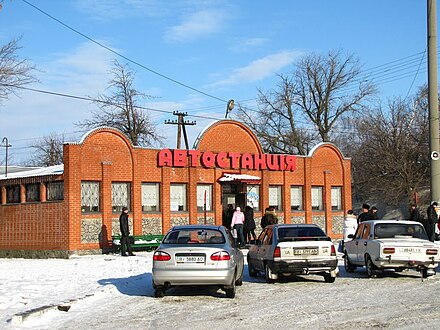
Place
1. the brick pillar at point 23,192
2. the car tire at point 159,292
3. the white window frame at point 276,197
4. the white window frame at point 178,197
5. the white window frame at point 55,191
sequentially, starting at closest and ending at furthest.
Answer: the car tire at point 159,292
the white window frame at point 55,191
the brick pillar at point 23,192
the white window frame at point 178,197
the white window frame at point 276,197

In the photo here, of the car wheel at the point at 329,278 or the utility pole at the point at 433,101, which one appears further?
the utility pole at the point at 433,101

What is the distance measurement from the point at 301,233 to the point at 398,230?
2.68 metres

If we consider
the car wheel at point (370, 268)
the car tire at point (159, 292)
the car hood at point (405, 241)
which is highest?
the car hood at point (405, 241)

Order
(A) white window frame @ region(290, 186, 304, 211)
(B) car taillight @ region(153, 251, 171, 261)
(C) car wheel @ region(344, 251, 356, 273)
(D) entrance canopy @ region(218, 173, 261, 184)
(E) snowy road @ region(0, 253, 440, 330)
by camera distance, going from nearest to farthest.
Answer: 1. (E) snowy road @ region(0, 253, 440, 330)
2. (B) car taillight @ region(153, 251, 171, 261)
3. (C) car wheel @ region(344, 251, 356, 273)
4. (D) entrance canopy @ region(218, 173, 261, 184)
5. (A) white window frame @ region(290, 186, 304, 211)

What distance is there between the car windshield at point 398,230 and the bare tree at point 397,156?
32.3 m

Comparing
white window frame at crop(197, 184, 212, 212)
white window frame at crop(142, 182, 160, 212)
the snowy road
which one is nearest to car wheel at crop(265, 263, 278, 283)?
the snowy road

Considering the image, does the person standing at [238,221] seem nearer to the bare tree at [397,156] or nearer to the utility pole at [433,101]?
the utility pole at [433,101]

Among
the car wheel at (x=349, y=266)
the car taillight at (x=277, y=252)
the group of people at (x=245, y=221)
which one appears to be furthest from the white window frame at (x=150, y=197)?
the car taillight at (x=277, y=252)

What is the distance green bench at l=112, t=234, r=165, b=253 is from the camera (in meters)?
28.6

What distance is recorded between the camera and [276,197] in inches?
1391

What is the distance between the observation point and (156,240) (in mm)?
29375

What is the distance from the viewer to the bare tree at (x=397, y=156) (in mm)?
51438

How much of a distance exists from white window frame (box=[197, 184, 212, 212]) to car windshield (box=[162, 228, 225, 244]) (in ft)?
55.5

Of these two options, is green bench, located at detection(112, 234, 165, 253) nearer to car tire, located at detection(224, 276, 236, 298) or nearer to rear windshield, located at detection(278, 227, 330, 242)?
rear windshield, located at detection(278, 227, 330, 242)
